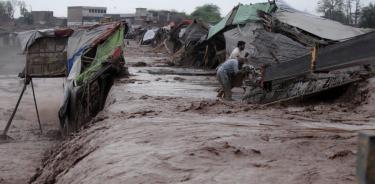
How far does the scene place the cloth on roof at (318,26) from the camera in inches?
529

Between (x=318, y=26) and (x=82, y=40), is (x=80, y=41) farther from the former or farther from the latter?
(x=318, y=26)

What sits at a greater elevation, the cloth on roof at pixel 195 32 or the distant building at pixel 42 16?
the distant building at pixel 42 16

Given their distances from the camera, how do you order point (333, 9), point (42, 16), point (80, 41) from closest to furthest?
point (80, 41) → point (333, 9) → point (42, 16)

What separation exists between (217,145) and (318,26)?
9870 millimetres

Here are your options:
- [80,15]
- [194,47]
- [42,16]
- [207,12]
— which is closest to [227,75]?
[194,47]

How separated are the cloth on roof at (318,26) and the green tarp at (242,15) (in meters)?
1.14

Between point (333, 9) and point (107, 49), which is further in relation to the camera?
point (333, 9)

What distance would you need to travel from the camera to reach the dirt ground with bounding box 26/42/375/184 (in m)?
4.16

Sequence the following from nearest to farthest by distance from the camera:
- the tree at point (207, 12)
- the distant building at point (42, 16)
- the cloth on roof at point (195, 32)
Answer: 1. the cloth on roof at point (195, 32)
2. the tree at point (207, 12)
3. the distant building at point (42, 16)

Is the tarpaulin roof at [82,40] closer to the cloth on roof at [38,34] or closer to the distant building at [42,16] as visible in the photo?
the cloth on roof at [38,34]

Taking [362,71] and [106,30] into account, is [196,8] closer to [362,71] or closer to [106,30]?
[106,30]

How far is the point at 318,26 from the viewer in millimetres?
14234

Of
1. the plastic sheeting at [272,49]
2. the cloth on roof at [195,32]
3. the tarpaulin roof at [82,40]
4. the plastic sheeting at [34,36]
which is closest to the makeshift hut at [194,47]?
the cloth on roof at [195,32]

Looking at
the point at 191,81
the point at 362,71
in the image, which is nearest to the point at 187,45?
the point at 191,81
